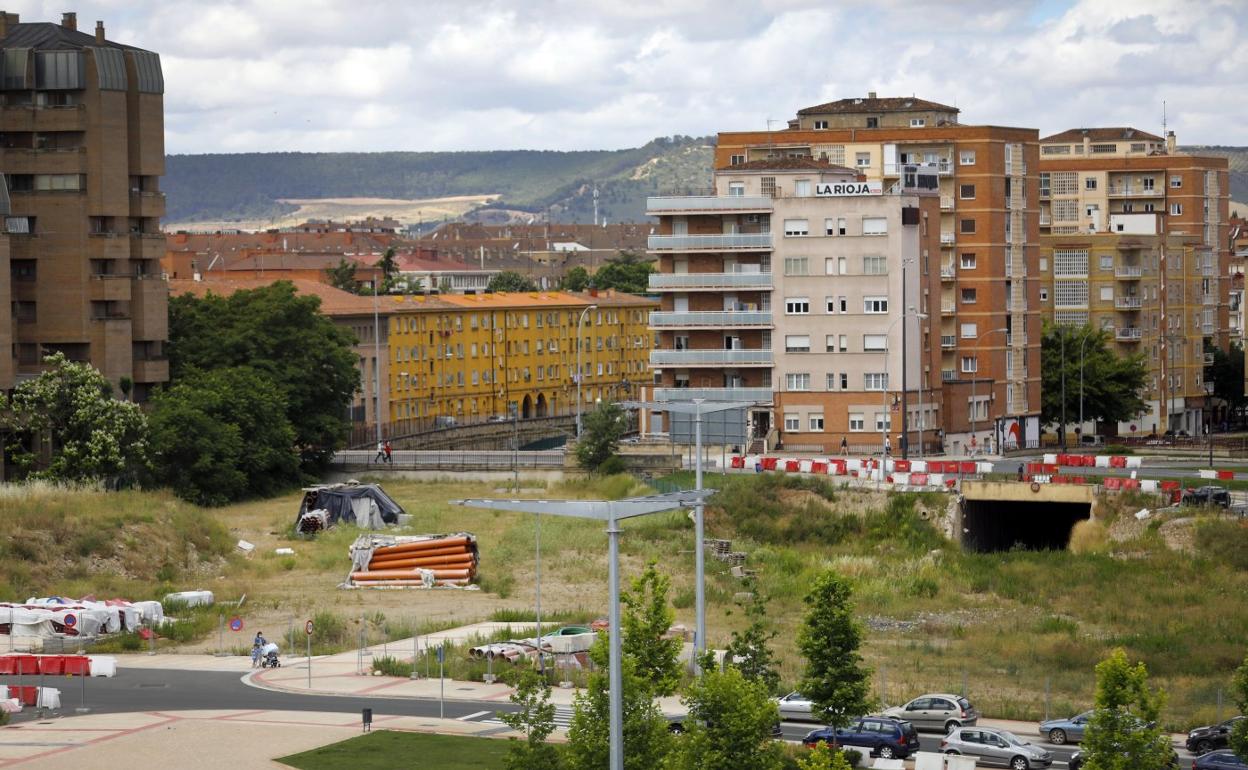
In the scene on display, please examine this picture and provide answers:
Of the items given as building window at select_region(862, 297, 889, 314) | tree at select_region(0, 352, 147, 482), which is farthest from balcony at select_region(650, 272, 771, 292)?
tree at select_region(0, 352, 147, 482)

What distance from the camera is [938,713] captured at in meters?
60.1

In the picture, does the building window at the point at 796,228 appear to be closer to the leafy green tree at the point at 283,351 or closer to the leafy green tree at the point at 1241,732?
the leafy green tree at the point at 283,351

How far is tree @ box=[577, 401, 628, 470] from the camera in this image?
113375 millimetres

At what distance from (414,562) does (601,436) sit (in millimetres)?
25212

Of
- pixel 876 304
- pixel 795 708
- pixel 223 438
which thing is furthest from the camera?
pixel 876 304

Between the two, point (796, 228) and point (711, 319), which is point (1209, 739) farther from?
point (711, 319)

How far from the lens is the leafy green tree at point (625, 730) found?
156 feet

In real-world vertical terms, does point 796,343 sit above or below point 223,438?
above

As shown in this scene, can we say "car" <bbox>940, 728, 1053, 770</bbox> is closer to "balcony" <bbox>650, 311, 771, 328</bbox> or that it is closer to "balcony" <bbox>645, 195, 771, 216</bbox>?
"balcony" <bbox>650, 311, 771, 328</bbox>

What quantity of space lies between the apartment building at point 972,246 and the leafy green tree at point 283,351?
25.6 m

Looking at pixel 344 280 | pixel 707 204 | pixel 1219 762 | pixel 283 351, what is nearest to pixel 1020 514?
pixel 707 204

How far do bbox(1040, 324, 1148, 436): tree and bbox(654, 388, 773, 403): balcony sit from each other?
30686 millimetres

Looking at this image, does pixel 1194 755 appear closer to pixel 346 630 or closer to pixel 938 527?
pixel 346 630

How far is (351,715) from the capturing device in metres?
62.5
